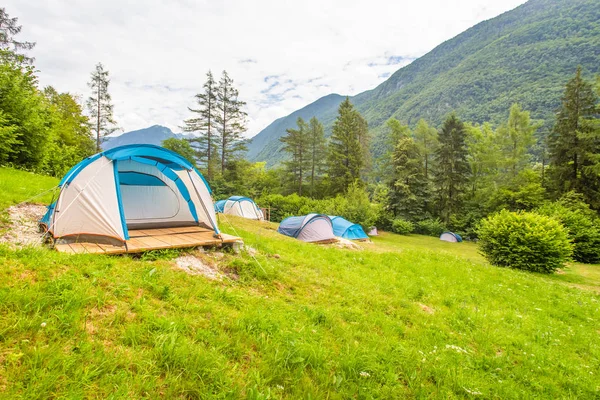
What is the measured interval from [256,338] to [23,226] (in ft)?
19.7

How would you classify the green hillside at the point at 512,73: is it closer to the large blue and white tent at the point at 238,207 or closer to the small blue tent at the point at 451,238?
the small blue tent at the point at 451,238

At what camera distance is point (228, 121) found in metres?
37.2

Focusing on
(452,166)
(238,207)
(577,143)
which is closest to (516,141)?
(452,166)

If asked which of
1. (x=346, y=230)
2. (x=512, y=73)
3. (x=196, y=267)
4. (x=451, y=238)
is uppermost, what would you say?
(x=512, y=73)

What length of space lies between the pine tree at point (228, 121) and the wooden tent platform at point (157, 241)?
102 feet

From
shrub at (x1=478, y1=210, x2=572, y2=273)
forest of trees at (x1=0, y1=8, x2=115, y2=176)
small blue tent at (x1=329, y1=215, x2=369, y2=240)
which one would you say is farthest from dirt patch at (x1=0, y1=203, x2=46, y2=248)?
shrub at (x1=478, y1=210, x2=572, y2=273)

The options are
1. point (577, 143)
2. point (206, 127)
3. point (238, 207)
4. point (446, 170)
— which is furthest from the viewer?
point (206, 127)

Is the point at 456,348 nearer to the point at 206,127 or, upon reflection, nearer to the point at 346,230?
the point at 346,230

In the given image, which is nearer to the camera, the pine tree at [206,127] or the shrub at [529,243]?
the shrub at [529,243]

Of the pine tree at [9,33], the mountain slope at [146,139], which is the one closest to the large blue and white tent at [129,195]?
the mountain slope at [146,139]

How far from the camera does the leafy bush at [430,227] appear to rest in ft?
102

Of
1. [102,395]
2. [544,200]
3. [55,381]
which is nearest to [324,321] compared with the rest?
[102,395]

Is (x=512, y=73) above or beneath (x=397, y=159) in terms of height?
above

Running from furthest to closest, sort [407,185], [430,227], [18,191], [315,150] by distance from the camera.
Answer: [315,150]
[407,185]
[430,227]
[18,191]
